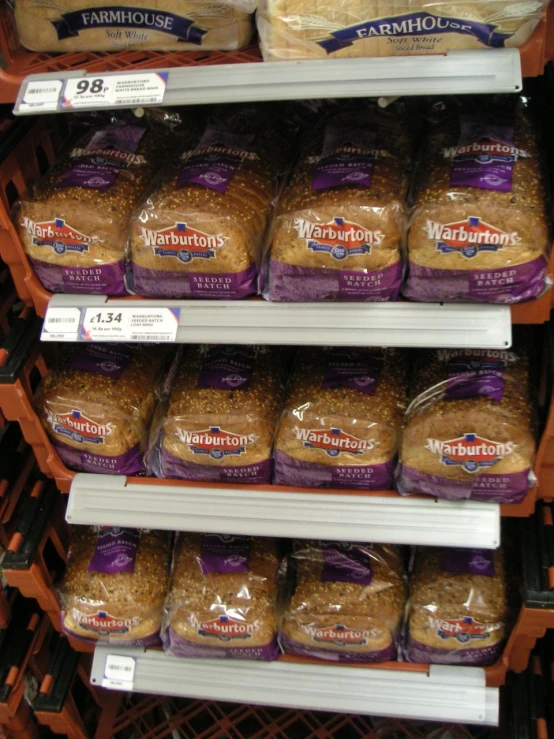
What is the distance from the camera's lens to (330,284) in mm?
1293

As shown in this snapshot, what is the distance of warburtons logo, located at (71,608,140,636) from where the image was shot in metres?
1.60

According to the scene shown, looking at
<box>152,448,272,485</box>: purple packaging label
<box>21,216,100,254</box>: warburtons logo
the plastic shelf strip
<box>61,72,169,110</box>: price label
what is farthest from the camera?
<box>152,448,272,485</box>: purple packaging label

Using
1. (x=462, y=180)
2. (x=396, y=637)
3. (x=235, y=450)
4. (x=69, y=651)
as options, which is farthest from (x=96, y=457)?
(x=462, y=180)

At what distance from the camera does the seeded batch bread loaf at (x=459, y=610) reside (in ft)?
4.91

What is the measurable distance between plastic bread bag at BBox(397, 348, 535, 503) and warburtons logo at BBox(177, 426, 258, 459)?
300mm

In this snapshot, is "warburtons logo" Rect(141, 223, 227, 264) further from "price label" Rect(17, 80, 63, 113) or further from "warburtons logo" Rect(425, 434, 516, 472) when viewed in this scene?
"warburtons logo" Rect(425, 434, 516, 472)

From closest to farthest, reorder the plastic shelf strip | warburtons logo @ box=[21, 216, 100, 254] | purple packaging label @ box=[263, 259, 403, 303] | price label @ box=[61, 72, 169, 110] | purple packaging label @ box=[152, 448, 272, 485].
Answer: the plastic shelf strip
price label @ box=[61, 72, 169, 110]
purple packaging label @ box=[263, 259, 403, 303]
warburtons logo @ box=[21, 216, 100, 254]
purple packaging label @ box=[152, 448, 272, 485]

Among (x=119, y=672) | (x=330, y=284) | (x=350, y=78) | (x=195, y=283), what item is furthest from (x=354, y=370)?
(x=119, y=672)

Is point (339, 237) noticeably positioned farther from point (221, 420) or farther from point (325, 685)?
point (325, 685)

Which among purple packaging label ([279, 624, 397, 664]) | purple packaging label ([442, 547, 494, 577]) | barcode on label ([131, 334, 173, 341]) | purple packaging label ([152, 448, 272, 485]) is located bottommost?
purple packaging label ([279, 624, 397, 664])

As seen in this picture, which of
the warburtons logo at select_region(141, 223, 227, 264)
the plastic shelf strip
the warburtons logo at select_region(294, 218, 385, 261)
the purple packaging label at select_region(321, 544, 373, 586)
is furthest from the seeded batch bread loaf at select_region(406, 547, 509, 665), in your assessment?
the plastic shelf strip

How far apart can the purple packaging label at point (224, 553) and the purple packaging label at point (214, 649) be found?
0.15 m

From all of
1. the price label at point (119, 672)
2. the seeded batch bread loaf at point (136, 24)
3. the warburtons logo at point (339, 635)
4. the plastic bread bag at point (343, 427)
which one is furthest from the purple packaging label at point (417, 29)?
the price label at point (119, 672)

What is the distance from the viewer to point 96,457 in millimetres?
1530
